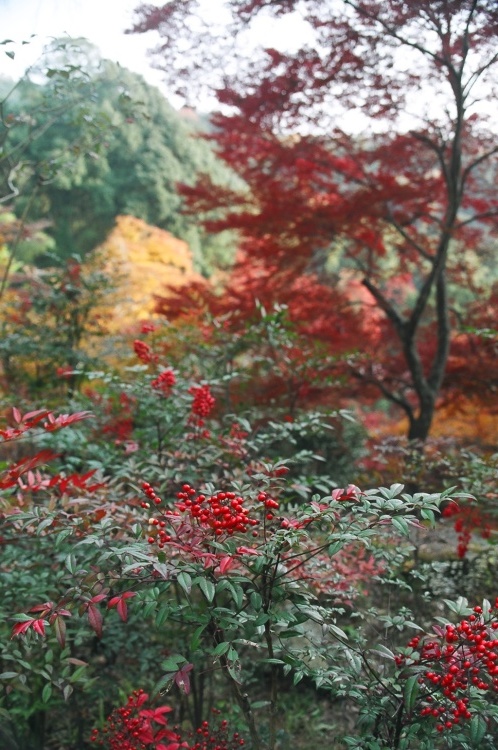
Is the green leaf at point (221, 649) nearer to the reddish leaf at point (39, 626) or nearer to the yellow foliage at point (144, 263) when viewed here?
the reddish leaf at point (39, 626)

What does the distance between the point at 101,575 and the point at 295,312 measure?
3657 mm

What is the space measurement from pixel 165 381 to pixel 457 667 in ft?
4.29

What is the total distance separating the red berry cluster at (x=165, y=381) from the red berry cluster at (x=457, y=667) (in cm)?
118

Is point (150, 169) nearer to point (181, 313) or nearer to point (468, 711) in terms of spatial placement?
point (181, 313)

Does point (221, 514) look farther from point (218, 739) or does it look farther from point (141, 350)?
point (141, 350)

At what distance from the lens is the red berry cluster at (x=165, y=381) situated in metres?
2.04

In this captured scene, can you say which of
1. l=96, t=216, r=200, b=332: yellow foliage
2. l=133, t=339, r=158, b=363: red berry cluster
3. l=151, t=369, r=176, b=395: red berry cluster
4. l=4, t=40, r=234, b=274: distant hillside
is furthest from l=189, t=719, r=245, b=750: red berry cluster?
l=4, t=40, r=234, b=274: distant hillside

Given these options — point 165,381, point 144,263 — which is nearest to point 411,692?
point 165,381

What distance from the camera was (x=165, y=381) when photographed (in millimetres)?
2061

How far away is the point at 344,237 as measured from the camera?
4.41 m

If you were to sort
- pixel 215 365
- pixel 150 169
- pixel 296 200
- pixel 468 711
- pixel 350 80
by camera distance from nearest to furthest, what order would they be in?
1. pixel 468 711
2. pixel 215 365
3. pixel 350 80
4. pixel 296 200
5. pixel 150 169

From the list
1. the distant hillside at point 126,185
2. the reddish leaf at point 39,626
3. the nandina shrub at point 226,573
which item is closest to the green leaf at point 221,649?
the nandina shrub at point 226,573

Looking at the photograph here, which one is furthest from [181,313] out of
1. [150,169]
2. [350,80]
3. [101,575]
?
[150,169]

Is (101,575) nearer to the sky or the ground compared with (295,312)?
nearer to the ground
